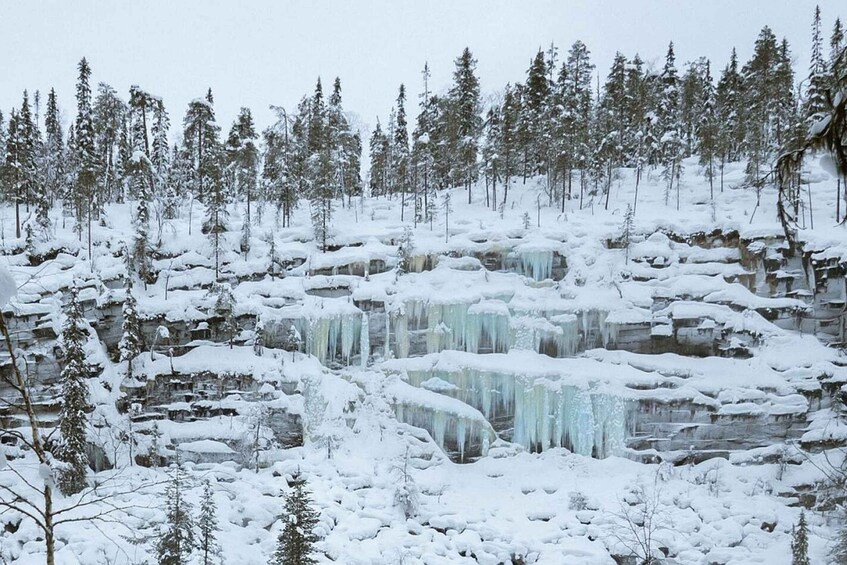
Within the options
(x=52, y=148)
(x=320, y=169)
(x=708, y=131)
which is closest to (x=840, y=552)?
(x=708, y=131)

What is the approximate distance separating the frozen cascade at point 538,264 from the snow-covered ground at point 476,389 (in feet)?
0.35

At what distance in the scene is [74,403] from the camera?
18.7 meters

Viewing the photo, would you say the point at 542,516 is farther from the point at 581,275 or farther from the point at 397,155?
the point at 397,155

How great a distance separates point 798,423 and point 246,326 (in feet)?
75.4

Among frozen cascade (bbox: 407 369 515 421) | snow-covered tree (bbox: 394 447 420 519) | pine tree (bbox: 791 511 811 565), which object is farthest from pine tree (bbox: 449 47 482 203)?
pine tree (bbox: 791 511 811 565)

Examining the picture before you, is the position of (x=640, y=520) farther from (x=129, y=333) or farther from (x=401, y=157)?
(x=401, y=157)

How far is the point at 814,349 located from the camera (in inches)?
848

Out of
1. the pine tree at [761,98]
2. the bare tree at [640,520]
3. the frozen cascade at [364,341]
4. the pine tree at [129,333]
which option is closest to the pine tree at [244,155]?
the pine tree at [129,333]

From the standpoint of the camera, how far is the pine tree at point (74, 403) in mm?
17969

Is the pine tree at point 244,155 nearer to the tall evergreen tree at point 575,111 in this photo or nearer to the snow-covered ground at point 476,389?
the snow-covered ground at point 476,389

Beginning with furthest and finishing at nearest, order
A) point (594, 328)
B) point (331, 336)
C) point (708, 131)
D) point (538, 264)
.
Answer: point (708, 131), point (538, 264), point (331, 336), point (594, 328)

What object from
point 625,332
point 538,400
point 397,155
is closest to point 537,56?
point 397,155

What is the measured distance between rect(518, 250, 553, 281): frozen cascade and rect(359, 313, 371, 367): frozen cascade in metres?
8.13

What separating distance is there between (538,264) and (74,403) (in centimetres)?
1989
